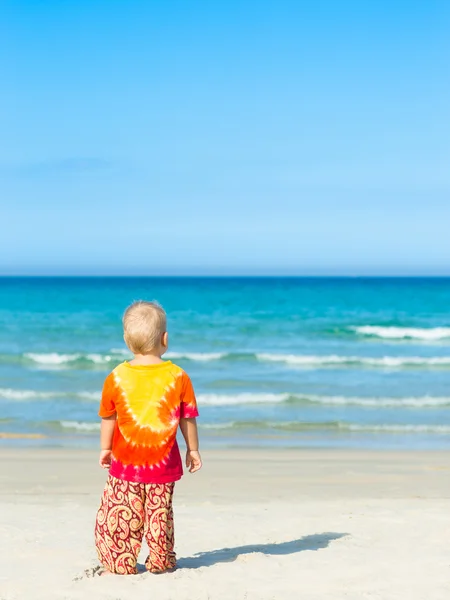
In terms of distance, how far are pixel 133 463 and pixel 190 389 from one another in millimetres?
463

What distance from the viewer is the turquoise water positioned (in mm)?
10672

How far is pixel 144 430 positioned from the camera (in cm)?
390

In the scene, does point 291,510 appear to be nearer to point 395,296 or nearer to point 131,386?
point 131,386

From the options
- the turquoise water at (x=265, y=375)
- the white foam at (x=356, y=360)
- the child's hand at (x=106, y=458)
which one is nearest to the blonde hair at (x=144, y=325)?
the child's hand at (x=106, y=458)

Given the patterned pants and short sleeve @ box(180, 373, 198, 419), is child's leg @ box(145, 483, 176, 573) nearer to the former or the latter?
the patterned pants

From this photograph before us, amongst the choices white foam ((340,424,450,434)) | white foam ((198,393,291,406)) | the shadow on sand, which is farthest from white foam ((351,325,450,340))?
the shadow on sand

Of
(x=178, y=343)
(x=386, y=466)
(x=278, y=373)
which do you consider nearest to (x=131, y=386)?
(x=386, y=466)

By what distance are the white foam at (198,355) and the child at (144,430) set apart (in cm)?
1630

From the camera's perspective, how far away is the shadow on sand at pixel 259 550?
4492 millimetres

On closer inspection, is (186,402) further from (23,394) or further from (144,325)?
(23,394)

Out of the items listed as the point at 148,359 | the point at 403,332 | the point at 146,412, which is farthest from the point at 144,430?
the point at 403,332

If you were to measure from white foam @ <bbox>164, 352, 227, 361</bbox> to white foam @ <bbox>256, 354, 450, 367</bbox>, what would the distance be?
3.67 feet

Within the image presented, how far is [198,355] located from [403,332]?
9.88 m

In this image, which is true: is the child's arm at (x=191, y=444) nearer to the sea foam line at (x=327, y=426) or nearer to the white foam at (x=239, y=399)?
the sea foam line at (x=327, y=426)
